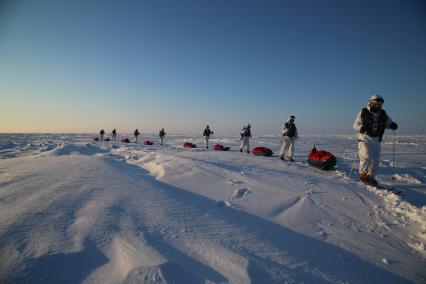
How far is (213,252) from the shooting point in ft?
6.48

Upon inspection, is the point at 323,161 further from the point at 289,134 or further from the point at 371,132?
the point at 289,134

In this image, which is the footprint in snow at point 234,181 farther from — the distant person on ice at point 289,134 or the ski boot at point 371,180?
the distant person on ice at point 289,134

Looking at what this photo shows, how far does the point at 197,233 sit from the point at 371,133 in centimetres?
514

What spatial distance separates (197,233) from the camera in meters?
2.28

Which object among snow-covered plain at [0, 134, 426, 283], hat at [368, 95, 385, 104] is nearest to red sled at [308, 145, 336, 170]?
hat at [368, 95, 385, 104]

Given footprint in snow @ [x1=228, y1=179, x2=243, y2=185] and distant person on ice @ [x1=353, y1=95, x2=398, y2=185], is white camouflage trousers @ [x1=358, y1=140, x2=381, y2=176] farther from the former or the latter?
footprint in snow @ [x1=228, y1=179, x2=243, y2=185]

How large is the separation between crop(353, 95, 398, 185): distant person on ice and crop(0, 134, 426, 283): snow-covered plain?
1308 millimetres

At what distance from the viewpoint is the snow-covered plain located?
1713 mm

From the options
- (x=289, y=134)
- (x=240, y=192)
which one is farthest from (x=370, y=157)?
(x=289, y=134)

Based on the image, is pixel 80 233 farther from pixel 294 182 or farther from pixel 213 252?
pixel 294 182

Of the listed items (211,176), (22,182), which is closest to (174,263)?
(211,176)

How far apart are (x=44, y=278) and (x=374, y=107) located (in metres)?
6.72

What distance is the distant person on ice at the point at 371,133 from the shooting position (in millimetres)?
5168

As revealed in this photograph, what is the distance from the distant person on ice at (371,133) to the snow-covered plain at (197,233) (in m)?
1.31
